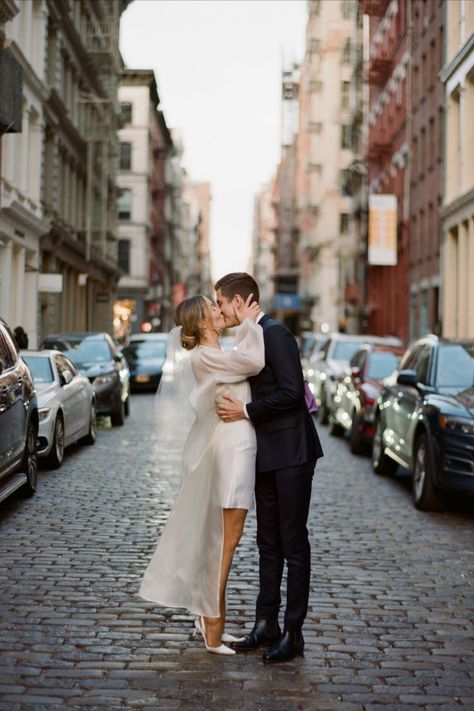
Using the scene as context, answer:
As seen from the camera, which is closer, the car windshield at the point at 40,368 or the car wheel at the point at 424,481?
the car wheel at the point at 424,481

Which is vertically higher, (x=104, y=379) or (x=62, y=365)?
(x=62, y=365)

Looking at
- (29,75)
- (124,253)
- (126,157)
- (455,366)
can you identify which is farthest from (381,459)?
(126,157)

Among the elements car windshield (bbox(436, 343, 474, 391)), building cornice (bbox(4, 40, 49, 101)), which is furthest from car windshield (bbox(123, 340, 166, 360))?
car windshield (bbox(436, 343, 474, 391))

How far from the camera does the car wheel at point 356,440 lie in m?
16.2

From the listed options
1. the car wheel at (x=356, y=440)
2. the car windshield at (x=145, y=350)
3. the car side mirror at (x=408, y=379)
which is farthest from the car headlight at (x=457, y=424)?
the car windshield at (x=145, y=350)

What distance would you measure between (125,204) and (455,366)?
202ft

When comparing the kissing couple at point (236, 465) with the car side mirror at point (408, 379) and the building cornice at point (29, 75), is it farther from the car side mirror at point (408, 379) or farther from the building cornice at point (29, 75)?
the building cornice at point (29, 75)

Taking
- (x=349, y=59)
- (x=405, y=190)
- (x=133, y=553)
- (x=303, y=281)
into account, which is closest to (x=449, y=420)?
(x=133, y=553)

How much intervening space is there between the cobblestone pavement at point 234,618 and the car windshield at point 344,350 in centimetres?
1149

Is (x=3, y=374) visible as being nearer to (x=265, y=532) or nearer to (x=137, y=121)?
(x=265, y=532)

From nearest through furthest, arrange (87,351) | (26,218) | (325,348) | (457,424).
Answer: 1. (457,424)
2. (87,351)
3. (325,348)
4. (26,218)

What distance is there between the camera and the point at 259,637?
5609 millimetres

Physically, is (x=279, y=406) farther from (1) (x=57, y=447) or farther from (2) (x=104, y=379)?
(2) (x=104, y=379)

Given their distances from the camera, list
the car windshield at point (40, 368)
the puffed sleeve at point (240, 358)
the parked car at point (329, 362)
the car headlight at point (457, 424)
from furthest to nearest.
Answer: the parked car at point (329, 362) → the car windshield at point (40, 368) → the car headlight at point (457, 424) → the puffed sleeve at point (240, 358)
